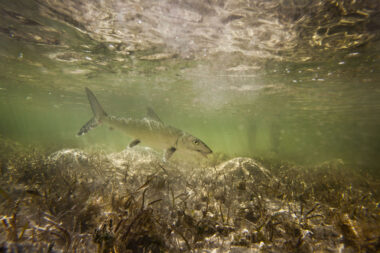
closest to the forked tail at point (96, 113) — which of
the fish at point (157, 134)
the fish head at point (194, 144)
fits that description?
the fish at point (157, 134)

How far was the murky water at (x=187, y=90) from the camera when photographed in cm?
310

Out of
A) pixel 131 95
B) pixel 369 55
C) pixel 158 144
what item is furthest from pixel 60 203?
pixel 131 95

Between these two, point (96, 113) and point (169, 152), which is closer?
point (169, 152)

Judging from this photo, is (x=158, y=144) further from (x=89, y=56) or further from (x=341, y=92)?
(x=341, y=92)

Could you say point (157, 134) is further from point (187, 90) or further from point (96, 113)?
point (187, 90)

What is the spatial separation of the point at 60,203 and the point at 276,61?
13.8 m

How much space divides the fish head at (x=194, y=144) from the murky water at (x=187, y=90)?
46.5 inches

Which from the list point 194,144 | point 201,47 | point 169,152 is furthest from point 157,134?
point 201,47

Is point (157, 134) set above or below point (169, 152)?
above

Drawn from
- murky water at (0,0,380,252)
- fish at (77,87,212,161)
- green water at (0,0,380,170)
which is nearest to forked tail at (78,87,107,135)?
fish at (77,87,212,161)

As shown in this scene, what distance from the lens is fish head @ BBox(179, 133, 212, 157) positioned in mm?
5812

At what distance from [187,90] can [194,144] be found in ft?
51.0

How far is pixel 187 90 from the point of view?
20.7m

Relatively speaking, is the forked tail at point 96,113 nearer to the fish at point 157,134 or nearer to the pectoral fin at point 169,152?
the fish at point 157,134
